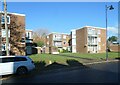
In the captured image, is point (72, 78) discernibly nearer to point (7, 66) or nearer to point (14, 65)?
point (14, 65)

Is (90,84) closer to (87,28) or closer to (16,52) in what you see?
(16,52)

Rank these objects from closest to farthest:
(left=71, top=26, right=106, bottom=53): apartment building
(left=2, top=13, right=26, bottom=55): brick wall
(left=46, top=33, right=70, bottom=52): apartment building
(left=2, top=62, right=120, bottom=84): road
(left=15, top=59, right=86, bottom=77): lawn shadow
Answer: (left=2, top=62, right=120, bottom=84): road → (left=15, top=59, right=86, bottom=77): lawn shadow → (left=2, top=13, right=26, bottom=55): brick wall → (left=71, top=26, right=106, bottom=53): apartment building → (left=46, top=33, right=70, bottom=52): apartment building

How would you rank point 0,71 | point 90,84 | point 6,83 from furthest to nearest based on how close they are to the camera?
1. point 0,71
2. point 6,83
3. point 90,84

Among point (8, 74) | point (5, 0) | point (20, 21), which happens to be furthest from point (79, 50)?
point (8, 74)

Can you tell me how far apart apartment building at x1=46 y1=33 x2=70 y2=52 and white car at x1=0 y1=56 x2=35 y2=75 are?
68.2m

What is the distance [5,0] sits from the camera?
2491 cm

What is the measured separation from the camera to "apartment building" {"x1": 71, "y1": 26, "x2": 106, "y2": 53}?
74.4 meters

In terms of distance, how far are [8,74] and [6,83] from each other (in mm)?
3568

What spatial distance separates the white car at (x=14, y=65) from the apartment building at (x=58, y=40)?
68.2 meters

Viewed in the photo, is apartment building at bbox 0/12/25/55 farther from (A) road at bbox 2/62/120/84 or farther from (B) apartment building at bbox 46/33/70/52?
(B) apartment building at bbox 46/33/70/52

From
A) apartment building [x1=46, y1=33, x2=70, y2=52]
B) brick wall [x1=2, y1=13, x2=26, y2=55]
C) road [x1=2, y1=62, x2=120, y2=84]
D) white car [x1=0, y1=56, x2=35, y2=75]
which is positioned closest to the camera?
road [x1=2, y1=62, x2=120, y2=84]

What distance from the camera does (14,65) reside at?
1895 cm

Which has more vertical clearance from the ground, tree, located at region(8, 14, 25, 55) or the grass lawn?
tree, located at region(8, 14, 25, 55)

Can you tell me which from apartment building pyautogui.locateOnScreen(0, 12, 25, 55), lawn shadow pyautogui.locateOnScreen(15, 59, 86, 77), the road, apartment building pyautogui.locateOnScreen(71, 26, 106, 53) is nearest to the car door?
the road
